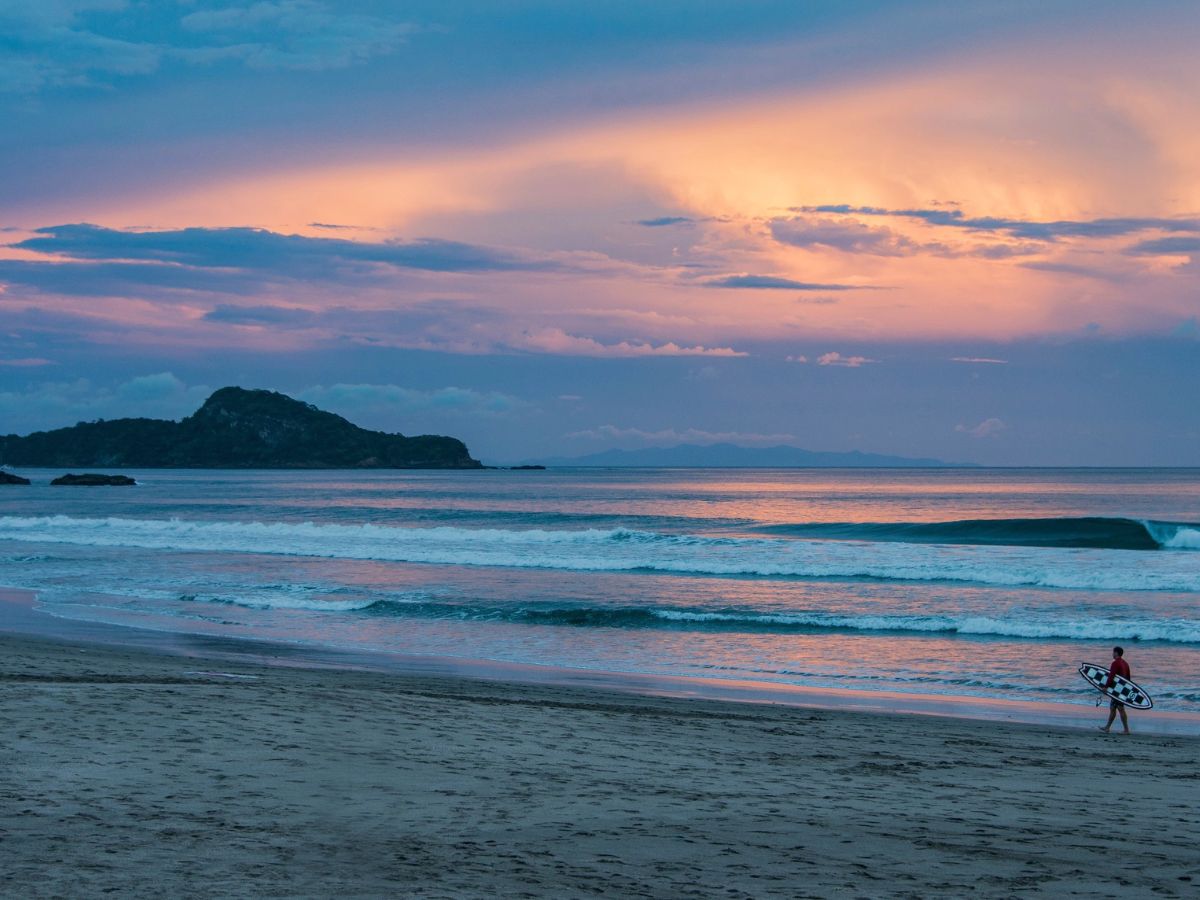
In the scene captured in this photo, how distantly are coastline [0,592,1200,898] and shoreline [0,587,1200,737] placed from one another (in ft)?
3.74

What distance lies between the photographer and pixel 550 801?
776 cm

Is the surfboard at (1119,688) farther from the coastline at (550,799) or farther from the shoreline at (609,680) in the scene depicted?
the coastline at (550,799)

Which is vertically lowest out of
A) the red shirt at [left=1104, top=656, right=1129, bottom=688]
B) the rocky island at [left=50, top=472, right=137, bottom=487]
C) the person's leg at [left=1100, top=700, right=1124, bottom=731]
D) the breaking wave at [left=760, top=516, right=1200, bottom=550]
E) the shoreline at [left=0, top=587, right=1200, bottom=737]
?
the rocky island at [left=50, top=472, right=137, bottom=487]

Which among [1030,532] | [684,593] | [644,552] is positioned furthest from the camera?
[1030,532]

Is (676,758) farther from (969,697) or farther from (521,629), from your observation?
(521,629)

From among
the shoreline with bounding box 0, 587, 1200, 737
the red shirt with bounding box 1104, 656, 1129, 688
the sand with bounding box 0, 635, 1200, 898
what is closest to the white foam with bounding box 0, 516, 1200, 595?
the red shirt with bounding box 1104, 656, 1129, 688

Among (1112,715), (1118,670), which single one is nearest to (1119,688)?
(1118,670)

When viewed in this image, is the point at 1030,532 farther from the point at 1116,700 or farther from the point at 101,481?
the point at 101,481

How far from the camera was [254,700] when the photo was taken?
11.6 metres

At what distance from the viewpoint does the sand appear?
5.89 m

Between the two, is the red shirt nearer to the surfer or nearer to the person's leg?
the surfer

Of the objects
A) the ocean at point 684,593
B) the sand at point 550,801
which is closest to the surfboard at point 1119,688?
the ocean at point 684,593

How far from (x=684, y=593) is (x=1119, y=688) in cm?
1510

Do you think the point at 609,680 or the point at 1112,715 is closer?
the point at 1112,715
